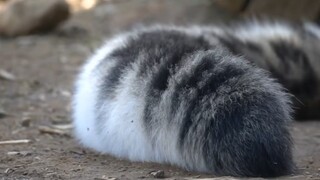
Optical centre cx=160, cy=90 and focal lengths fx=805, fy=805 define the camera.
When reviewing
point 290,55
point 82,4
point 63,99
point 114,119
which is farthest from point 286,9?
point 82,4

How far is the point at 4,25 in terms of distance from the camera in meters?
5.96

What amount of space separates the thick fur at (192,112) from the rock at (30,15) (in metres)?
3.24

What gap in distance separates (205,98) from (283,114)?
227 mm

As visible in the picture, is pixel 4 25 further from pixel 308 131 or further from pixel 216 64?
pixel 216 64

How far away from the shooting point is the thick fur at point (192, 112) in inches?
88.2

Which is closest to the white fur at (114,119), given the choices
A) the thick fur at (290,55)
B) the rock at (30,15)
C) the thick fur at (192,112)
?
the thick fur at (192,112)

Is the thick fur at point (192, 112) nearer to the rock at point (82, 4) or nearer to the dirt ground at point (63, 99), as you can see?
the dirt ground at point (63, 99)

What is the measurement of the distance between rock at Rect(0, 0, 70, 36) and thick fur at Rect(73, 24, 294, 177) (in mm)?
3239

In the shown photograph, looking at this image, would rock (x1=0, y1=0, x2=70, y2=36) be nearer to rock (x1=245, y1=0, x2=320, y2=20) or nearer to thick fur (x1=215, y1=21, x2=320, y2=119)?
rock (x1=245, y1=0, x2=320, y2=20)

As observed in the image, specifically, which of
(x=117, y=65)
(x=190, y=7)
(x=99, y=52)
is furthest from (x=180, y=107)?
(x=190, y=7)

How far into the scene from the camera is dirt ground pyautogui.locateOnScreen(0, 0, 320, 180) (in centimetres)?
254

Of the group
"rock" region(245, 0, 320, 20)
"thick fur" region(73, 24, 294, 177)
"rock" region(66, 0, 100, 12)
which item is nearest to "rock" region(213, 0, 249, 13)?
"rock" region(245, 0, 320, 20)

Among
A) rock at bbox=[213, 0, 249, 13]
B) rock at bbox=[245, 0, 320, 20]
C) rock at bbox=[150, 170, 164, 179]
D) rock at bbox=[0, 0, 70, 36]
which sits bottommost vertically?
rock at bbox=[150, 170, 164, 179]

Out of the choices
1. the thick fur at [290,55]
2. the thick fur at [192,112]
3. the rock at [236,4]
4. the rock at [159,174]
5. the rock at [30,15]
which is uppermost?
the rock at [30,15]
